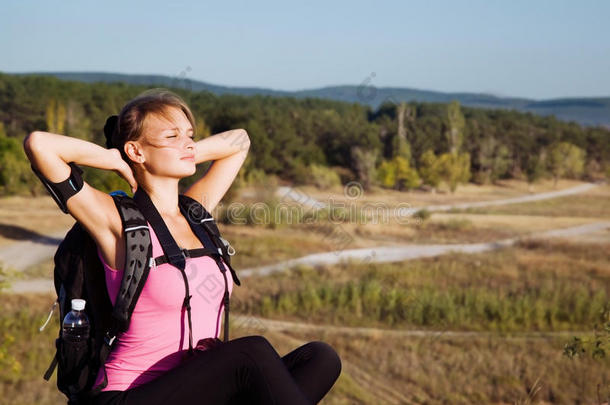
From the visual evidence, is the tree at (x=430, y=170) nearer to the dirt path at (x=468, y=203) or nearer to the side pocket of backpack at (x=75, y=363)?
the dirt path at (x=468, y=203)

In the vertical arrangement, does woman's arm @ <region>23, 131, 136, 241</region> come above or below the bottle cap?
above

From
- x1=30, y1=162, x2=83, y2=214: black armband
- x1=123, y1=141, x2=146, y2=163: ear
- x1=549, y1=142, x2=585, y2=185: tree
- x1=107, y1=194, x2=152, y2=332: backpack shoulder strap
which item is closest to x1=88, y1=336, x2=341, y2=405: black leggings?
x1=107, y1=194, x2=152, y2=332: backpack shoulder strap

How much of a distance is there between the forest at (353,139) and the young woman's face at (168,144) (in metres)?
33.6

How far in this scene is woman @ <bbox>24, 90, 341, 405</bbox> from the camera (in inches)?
90.1

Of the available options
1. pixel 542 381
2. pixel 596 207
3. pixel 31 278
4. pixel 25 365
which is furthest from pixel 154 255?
pixel 596 207

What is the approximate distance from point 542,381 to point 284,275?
398 inches

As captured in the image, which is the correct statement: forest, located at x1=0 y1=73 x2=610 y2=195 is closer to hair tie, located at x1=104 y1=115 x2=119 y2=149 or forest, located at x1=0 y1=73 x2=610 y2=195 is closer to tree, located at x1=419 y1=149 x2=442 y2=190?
tree, located at x1=419 y1=149 x2=442 y2=190

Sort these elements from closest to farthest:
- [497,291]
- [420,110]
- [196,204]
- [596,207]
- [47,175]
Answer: [47,175] < [196,204] < [497,291] < [596,207] < [420,110]

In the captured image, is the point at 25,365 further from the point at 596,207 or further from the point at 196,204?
the point at 596,207

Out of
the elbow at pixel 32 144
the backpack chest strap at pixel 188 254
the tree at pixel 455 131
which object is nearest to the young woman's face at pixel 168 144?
the backpack chest strap at pixel 188 254

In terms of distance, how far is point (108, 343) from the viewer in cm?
239

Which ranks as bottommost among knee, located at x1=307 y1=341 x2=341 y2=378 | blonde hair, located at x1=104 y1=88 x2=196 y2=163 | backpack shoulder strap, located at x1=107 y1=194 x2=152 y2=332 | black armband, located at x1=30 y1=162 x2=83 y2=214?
knee, located at x1=307 y1=341 x2=341 y2=378

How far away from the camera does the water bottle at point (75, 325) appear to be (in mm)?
2291

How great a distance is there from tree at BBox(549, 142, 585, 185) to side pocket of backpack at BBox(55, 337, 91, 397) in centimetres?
6225
